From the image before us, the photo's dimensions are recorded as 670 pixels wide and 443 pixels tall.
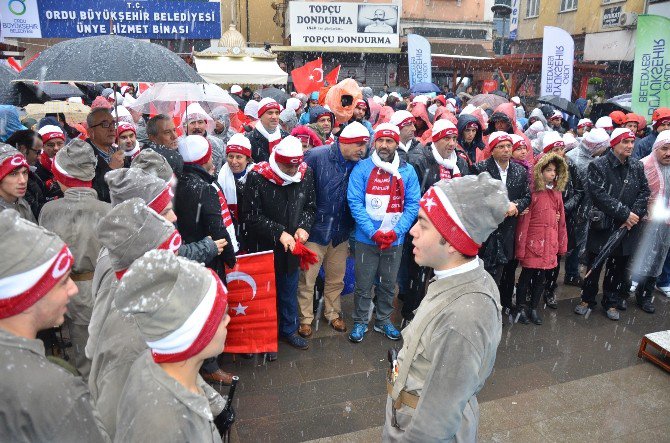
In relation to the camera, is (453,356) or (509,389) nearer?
(453,356)

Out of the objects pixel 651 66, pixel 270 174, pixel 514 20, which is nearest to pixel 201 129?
pixel 270 174

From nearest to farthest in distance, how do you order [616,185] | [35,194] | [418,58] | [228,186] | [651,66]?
[35,194] → [228,186] → [616,185] → [651,66] → [418,58]

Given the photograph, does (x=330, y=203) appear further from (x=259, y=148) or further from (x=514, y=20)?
(x=514, y=20)

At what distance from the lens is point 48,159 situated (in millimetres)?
5461

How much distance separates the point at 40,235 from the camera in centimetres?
170

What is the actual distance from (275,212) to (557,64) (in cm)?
1052

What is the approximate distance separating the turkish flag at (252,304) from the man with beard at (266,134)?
2.23m

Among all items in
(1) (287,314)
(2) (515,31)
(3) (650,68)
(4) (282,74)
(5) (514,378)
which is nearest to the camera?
(5) (514,378)

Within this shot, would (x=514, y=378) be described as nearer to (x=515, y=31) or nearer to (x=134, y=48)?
(x=134, y=48)

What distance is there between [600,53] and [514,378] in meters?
26.2

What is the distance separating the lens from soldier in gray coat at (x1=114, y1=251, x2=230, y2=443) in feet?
5.17

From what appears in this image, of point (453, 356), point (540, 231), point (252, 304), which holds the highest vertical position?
point (453, 356)

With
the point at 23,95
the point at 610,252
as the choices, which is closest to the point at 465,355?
the point at 610,252

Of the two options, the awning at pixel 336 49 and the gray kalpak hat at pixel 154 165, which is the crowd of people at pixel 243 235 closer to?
the gray kalpak hat at pixel 154 165
